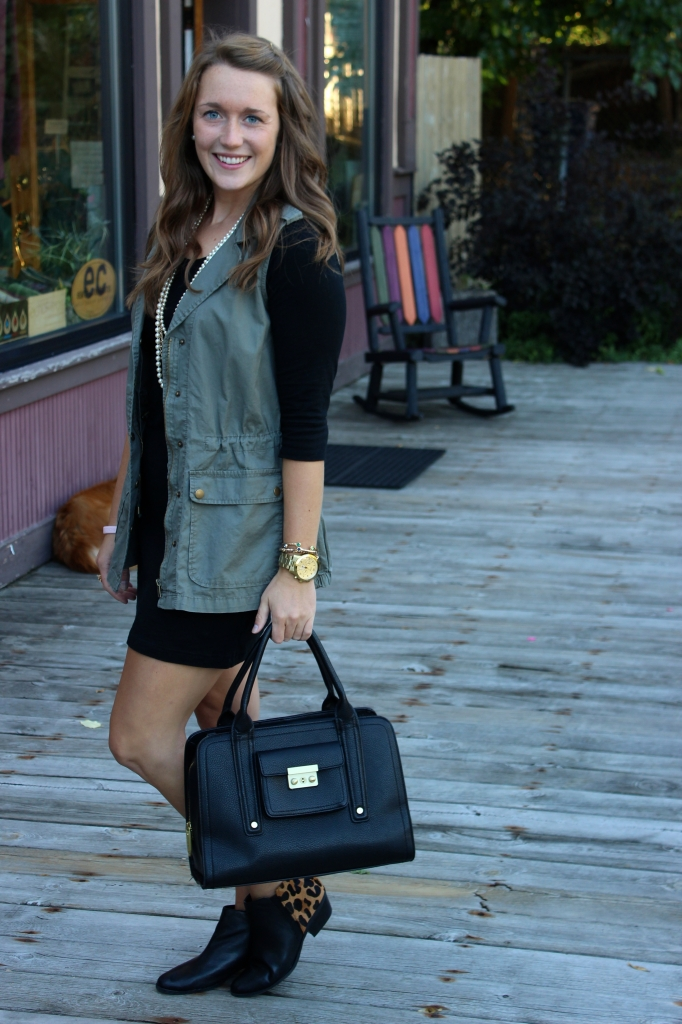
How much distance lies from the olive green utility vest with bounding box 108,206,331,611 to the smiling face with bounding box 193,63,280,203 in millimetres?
116

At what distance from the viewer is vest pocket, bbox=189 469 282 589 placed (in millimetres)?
2127

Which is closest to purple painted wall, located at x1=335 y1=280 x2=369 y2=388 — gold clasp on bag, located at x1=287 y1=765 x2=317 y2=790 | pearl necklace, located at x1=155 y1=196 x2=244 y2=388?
pearl necklace, located at x1=155 y1=196 x2=244 y2=388

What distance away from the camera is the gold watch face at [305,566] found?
2146 mm

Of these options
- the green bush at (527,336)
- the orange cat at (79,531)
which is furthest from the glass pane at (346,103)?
the orange cat at (79,531)

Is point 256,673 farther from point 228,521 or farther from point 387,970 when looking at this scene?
point 387,970

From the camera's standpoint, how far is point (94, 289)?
19.5 feet

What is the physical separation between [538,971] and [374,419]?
6.10 meters

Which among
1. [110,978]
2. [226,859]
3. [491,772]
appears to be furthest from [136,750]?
[491,772]

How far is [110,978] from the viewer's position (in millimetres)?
2494

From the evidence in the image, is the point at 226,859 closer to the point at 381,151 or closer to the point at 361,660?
the point at 361,660

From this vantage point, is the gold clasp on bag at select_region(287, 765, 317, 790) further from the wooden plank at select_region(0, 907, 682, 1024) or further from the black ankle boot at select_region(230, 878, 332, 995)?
the wooden plank at select_region(0, 907, 682, 1024)

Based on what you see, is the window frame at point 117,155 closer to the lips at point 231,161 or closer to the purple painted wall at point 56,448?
the purple painted wall at point 56,448

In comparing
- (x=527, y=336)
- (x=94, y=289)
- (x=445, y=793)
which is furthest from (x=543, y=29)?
(x=445, y=793)

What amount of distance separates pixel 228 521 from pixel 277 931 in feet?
2.73
